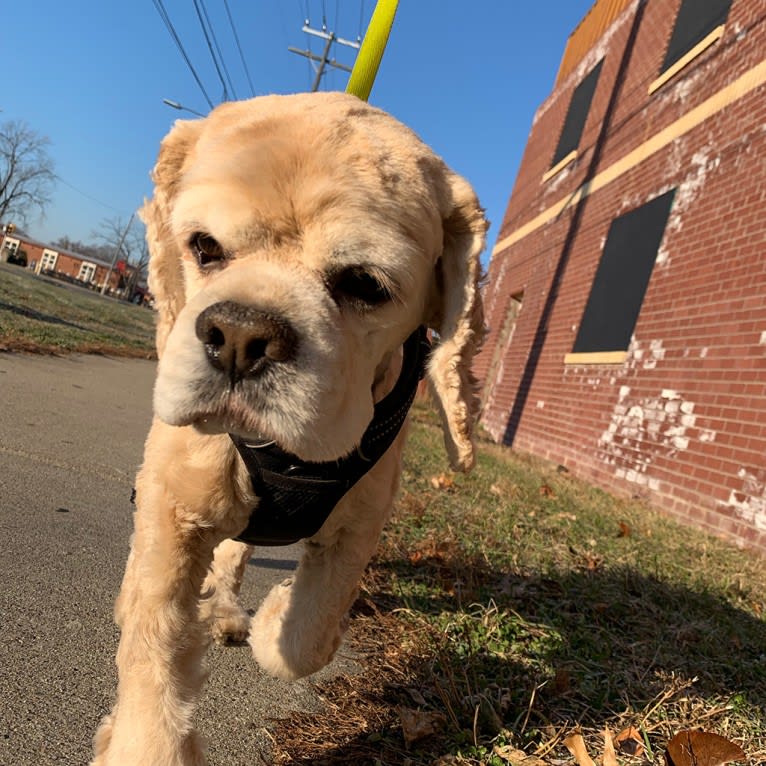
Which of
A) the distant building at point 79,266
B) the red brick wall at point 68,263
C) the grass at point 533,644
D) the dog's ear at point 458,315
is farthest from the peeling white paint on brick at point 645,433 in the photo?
the red brick wall at point 68,263

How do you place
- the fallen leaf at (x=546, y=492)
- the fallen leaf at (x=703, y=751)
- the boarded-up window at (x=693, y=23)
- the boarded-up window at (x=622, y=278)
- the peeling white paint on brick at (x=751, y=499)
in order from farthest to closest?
the boarded-up window at (x=622, y=278), the boarded-up window at (x=693, y=23), the fallen leaf at (x=546, y=492), the peeling white paint on brick at (x=751, y=499), the fallen leaf at (x=703, y=751)

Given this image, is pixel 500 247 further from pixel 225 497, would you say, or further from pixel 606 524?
pixel 225 497

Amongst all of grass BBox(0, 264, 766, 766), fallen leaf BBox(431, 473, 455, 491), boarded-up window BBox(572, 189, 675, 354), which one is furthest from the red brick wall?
grass BBox(0, 264, 766, 766)

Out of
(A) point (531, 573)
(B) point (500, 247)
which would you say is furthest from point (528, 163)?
(A) point (531, 573)

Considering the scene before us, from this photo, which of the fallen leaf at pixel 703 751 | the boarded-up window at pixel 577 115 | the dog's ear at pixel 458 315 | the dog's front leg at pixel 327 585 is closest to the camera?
the fallen leaf at pixel 703 751

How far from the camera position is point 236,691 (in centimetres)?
234

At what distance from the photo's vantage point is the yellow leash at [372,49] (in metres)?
2.71

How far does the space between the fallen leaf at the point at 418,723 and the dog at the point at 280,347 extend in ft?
1.23

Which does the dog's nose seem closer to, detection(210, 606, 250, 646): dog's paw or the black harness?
the black harness

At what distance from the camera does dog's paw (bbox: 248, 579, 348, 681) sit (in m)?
2.29

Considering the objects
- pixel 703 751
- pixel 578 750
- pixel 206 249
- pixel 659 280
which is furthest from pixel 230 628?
pixel 659 280

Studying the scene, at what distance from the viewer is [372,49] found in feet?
8.90

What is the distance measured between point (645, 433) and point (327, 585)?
6293mm

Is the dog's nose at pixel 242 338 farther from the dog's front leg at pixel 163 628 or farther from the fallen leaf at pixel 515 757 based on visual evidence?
the fallen leaf at pixel 515 757
